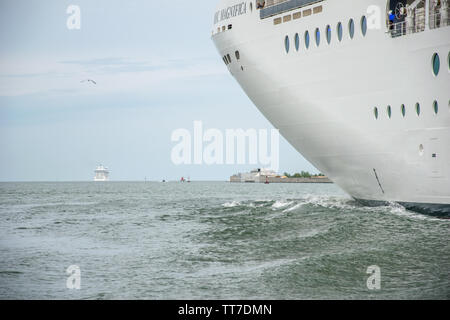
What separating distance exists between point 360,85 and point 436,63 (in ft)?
11.3

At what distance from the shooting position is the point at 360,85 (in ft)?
80.0

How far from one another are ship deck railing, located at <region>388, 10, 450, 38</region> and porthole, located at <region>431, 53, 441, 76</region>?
98 cm

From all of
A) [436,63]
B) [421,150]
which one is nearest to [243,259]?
[421,150]

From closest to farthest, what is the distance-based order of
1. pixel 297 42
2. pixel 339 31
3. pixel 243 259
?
1. pixel 243 259
2. pixel 339 31
3. pixel 297 42

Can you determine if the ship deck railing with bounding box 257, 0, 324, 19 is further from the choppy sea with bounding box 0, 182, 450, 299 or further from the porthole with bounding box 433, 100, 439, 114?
the choppy sea with bounding box 0, 182, 450, 299

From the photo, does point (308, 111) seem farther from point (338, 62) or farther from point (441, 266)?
point (441, 266)

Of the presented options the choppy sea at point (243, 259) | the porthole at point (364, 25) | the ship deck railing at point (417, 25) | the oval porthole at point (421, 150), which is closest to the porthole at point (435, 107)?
the oval porthole at point (421, 150)

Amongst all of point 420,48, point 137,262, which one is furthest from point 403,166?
point 137,262

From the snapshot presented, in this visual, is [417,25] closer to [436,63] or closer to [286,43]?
[436,63]

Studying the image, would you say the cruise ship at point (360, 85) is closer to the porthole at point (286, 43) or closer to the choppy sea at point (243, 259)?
the porthole at point (286, 43)

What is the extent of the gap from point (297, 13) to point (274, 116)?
→ 5.38 metres

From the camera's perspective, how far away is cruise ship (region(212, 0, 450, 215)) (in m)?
21.9

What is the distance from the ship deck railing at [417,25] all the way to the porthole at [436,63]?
3.22 feet

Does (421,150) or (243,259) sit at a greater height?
(421,150)
